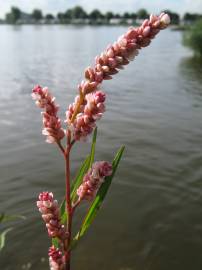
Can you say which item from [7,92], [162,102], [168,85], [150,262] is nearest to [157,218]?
[150,262]

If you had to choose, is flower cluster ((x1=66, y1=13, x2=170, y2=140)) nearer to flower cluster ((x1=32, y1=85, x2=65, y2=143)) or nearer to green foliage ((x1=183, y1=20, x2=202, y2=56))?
flower cluster ((x1=32, y1=85, x2=65, y2=143))

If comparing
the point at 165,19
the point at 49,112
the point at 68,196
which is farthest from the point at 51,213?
the point at 165,19

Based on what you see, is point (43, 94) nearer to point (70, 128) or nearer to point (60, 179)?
point (70, 128)

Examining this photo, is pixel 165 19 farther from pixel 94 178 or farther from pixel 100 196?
pixel 100 196

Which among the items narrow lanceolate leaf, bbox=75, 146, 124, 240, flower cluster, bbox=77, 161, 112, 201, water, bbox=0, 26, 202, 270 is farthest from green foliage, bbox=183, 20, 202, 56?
flower cluster, bbox=77, 161, 112, 201

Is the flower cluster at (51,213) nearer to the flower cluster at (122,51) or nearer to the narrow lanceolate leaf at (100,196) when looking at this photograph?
the narrow lanceolate leaf at (100,196)

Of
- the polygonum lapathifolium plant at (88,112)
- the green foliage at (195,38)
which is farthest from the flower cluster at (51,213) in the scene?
the green foliage at (195,38)
